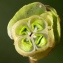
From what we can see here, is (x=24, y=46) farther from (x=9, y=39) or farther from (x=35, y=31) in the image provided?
(x=9, y=39)

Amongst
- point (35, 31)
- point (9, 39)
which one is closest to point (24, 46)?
point (35, 31)

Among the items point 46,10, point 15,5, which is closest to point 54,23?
point 46,10

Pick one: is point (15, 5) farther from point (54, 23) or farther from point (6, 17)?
point (54, 23)

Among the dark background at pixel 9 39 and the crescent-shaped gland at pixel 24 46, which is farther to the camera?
the dark background at pixel 9 39

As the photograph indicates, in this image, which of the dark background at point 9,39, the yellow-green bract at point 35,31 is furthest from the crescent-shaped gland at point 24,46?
Answer: the dark background at point 9,39

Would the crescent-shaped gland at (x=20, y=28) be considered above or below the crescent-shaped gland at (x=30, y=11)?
below

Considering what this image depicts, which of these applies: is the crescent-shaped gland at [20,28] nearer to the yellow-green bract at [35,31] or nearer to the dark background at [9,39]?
the yellow-green bract at [35,31]
